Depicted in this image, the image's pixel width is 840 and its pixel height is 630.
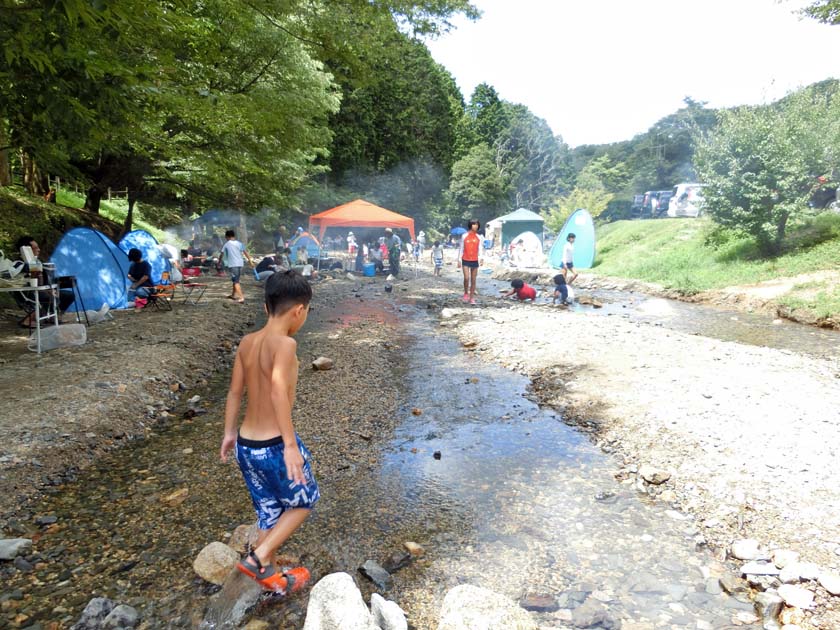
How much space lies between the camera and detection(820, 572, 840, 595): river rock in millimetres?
2930

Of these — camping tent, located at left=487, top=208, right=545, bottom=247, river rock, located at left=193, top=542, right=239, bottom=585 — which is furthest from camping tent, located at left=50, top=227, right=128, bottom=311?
camping tent, located at left=487, top=208, right=545, bottom=247

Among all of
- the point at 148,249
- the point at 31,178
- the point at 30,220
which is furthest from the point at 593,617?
the point at 31,178

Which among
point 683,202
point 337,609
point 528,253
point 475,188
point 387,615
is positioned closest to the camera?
point 337,609

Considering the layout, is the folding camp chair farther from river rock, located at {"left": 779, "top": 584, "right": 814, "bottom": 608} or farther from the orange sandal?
river rock, located at {"left": 779, "top": 584, "right": 814, "bottom": 608}

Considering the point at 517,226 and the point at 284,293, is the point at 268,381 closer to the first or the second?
the point at 284,293

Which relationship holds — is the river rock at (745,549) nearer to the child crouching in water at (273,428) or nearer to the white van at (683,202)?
the child crouching in water at (273,428)

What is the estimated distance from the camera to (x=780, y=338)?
429 inches

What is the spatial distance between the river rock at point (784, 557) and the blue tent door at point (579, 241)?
2165 cm

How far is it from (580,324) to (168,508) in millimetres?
8612

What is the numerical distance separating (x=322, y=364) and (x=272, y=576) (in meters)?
5.11

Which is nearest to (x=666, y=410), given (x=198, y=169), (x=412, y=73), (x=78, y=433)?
(x=78, y=433)

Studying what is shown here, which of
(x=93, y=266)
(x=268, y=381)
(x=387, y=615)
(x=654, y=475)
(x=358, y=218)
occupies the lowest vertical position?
(x=654, y=475)

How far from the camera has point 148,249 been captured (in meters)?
13.4

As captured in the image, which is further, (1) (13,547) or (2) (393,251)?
(2) (393,251)
